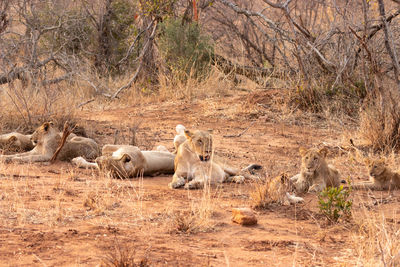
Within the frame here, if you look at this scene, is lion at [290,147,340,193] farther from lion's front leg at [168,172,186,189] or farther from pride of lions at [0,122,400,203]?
lion's front leg at [168,172,186,189]

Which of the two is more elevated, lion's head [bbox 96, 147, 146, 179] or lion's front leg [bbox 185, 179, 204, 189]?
lion's head [bbox 96, 147, 146, 179]

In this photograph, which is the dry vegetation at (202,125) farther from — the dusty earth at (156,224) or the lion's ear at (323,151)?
the lion's ear at (323,151)

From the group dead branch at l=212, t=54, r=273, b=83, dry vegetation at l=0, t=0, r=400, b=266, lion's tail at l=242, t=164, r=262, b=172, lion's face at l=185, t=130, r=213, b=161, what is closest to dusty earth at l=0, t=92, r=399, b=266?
dry vegetation at l=0, t=0, r=400, b=266

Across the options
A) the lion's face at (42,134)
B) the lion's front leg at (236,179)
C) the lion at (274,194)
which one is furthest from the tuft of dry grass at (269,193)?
the lion's face at (42,134)

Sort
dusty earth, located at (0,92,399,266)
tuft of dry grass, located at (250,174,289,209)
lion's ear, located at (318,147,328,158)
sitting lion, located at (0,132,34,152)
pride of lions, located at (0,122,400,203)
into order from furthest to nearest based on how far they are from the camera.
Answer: sitting lion, located at (0,132,34,152), lion's ear, located at (318,147,328,158), pride of lions, located at (0,122,400,203), tuft of dry grass, located at (250,174,289,209), dusty earth, located at (0,92,399,266)

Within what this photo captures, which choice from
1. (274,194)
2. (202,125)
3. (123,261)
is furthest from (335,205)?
(202,125)

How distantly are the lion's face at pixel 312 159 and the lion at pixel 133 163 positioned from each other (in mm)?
1627

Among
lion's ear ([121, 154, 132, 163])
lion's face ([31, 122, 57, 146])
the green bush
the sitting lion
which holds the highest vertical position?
the green bush

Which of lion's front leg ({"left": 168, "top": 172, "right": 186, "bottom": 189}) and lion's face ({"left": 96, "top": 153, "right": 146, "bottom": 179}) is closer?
lion's front leg ({"left": 168, "top": 172, "right": 186, "bottom": 189})

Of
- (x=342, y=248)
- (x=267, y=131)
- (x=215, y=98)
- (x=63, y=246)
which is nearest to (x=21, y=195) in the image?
(x=63, y=246)

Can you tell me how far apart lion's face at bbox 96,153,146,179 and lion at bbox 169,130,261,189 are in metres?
0.45

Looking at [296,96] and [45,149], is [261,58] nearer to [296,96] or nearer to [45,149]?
[296,96]

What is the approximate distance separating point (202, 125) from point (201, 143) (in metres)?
4.45

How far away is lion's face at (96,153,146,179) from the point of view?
6.52 meters
